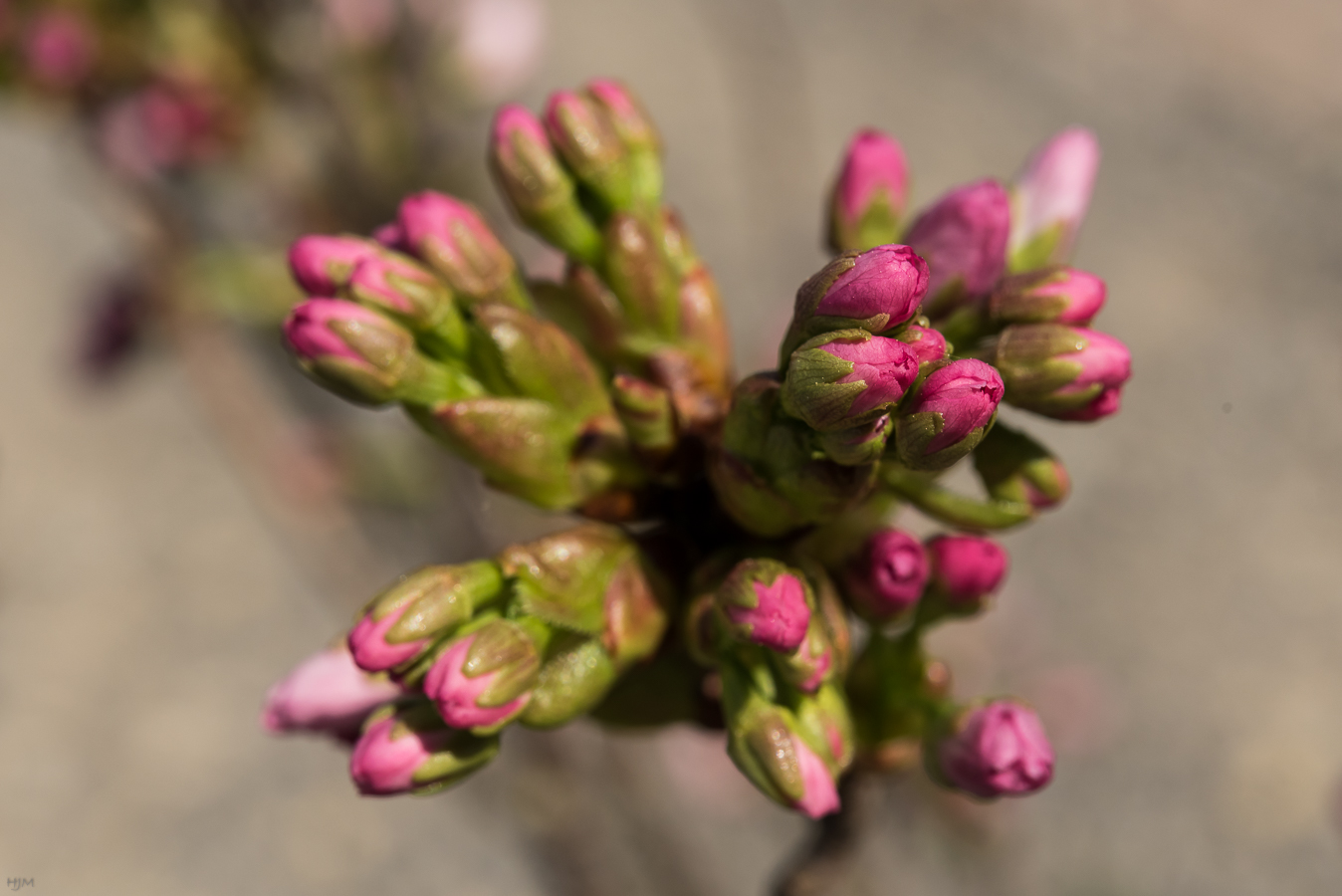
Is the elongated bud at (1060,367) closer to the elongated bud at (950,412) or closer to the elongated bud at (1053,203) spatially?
the elongated bud at (950,412)

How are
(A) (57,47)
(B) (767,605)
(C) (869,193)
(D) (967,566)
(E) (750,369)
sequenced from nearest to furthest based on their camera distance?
(B) (767,605)
(D) (967,566)
(C) (869,193)
(A) (57,47)
(E) (750,369)

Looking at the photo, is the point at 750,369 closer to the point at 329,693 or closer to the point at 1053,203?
the point at 1053,203

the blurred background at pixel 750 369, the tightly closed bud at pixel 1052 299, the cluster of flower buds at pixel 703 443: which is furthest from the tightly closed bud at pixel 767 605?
the blurred background at pixel 750 369

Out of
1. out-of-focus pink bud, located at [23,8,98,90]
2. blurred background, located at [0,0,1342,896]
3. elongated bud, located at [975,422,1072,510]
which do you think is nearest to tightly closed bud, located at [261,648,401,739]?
elongated bud, located at [975,422,1072,510]

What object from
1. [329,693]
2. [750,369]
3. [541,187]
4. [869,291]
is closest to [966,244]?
[869,291]

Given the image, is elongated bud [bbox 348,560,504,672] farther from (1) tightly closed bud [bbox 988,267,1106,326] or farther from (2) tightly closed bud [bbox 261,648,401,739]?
(1) tightly closed bud [bbox 988,267,1106,326]

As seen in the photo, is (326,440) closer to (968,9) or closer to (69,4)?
(69,4)
